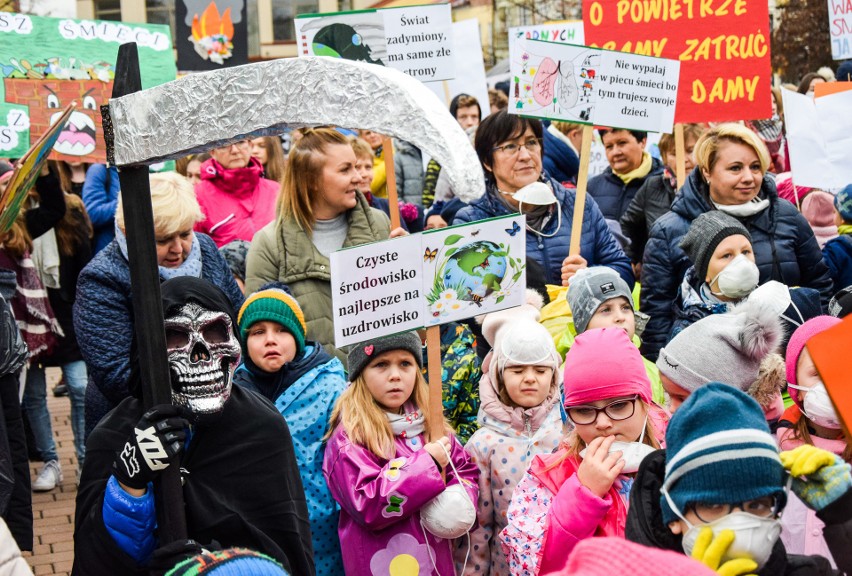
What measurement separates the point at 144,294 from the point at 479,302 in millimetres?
1421

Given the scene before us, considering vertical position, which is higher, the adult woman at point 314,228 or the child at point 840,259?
the adult woman at point 314,228

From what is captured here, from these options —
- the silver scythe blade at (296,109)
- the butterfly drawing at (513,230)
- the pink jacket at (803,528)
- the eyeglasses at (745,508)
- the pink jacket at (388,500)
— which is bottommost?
the pink jacket at (388,500)

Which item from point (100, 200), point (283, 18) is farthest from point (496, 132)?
point (283, 18)

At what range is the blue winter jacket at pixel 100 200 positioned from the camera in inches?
327

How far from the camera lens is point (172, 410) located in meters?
3.18

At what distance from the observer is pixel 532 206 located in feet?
19.9

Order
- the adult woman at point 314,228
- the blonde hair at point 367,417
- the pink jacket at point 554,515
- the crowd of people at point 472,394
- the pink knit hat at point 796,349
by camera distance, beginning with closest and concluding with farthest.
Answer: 1. the crowd of people at point 472,394
2. the pink jacket at point 554,515
3. the pink knit hat at point 796,349
4. the blonde hair at point 367,417
5. the adult woman at point 314,228

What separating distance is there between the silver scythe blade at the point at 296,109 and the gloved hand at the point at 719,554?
87 cm

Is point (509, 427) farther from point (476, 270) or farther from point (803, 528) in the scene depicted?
point (803, 528)

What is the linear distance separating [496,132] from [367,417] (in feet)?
6.95

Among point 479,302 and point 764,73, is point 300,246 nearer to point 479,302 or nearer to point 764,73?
point 479,302

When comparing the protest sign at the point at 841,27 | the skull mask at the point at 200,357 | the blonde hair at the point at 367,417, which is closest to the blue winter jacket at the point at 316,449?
the blonde hair at the point at 367,417

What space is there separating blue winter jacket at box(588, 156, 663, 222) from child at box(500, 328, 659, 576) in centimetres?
452

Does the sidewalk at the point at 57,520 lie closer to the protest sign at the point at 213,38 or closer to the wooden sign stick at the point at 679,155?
the protest sign at the point at 213,38
